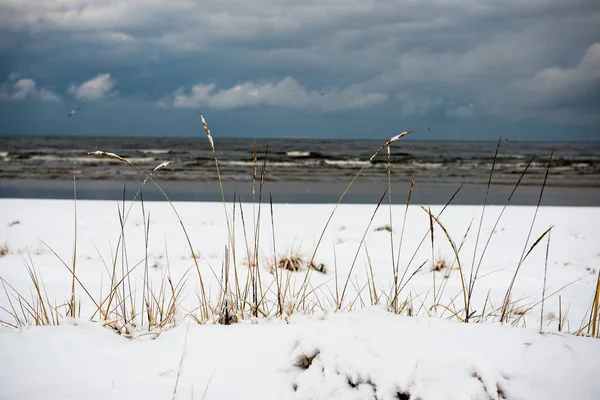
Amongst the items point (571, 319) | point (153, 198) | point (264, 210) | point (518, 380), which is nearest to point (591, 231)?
point (571, 319)

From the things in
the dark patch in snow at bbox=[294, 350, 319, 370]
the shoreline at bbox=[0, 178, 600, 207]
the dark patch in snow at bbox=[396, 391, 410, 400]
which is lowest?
the shoreline at bbox=[0, 178, 600, 207]

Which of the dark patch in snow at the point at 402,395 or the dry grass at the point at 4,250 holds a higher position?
the dark patch in snow at the point at 402,395

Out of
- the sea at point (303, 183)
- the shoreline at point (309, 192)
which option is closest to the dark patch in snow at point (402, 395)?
the sea at point (303, 183)

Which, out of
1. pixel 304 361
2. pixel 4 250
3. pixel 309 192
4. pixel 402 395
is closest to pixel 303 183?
pixel 309 192

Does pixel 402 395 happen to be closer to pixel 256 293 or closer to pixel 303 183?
pixel 256 293

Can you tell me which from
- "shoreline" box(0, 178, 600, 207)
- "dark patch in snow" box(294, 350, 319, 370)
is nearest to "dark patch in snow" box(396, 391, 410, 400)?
"dark patch in snow" box(294, 350, 319, 370)

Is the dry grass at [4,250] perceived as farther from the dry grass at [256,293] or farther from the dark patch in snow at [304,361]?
the dark patch in snow at [304,361]

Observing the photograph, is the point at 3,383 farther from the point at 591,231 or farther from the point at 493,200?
the point at 493,200

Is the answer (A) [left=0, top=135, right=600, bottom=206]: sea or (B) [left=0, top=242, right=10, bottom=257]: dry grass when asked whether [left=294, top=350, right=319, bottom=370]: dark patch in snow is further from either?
(A) [left=0, top=135, right=600, bottom=206]: sea

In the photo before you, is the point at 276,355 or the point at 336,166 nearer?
the point at 276,355

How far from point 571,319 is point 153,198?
8.32 meters

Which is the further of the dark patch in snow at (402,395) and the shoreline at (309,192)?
the shoreline at (309,192)

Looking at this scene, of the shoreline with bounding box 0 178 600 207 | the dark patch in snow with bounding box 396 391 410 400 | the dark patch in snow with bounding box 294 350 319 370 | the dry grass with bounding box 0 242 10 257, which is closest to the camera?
the dark patch in snow with bounding box 396 391 410 400

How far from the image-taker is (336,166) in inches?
Answer: 860
